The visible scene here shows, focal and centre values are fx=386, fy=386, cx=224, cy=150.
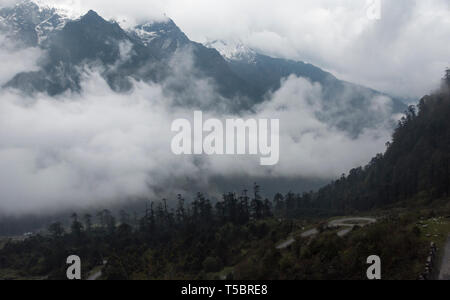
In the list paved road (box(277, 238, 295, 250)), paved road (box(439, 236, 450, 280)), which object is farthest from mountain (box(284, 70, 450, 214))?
paved road (box(439, 236, 450, 280))

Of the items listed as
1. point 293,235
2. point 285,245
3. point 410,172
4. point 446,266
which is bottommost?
point 285,245

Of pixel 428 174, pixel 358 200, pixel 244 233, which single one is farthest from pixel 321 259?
pixel 358 200

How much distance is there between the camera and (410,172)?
Answer: 331ft

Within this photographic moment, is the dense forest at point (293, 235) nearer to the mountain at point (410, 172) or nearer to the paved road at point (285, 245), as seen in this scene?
the mountain at point (410, 172)

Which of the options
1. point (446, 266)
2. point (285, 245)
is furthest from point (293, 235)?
point (446, 266)

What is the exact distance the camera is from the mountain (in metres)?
86.2

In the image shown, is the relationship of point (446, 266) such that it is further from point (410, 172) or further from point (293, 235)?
point (410, 172)

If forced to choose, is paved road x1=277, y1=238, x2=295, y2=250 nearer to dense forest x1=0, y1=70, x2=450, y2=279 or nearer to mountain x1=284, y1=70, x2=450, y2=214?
dense forest x1=0, y1=70, x2=450, y2=279

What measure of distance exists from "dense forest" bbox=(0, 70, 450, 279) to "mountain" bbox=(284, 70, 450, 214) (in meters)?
0.34

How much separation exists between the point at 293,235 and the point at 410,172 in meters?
60.7

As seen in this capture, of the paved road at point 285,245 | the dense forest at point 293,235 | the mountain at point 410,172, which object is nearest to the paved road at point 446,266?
the dense forest at point 293,235

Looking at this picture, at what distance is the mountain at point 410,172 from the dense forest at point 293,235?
1.11ft

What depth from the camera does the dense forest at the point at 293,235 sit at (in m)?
30.3

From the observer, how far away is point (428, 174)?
91500mm
